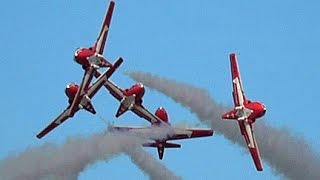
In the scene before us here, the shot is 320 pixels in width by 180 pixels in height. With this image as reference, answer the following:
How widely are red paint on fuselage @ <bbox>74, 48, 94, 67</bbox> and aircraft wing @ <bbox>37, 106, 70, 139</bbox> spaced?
155 inches

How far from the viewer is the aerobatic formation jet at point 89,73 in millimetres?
178125

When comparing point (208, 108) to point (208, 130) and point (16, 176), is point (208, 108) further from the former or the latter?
point (16, 176)

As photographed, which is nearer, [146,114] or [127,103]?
[127,103]

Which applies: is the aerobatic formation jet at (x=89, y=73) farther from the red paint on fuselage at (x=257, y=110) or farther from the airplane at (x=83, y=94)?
the red paint on fuselage at (x=257, y=110)

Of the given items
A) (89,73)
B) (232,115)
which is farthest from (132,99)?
(232,115)

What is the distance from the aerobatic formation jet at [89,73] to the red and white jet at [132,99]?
1.07m

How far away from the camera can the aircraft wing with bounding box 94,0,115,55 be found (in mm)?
178750

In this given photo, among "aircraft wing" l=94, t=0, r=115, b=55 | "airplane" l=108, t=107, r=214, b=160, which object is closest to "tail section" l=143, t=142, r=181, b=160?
"airplane" l=108, t=107, r=214, b=160

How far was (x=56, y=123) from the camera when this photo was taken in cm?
18212

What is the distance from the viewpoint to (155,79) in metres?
182

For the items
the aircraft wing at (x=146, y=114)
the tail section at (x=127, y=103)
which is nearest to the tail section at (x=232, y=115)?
the aircraft wing at (x=146, y=114)

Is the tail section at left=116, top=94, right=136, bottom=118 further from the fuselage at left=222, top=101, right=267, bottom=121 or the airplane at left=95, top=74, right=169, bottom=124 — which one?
the fuselage at left=222, top=101, right=267, bottom=121

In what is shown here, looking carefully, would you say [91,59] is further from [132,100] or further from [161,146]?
[161,146]

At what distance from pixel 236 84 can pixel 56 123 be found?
11447mm
